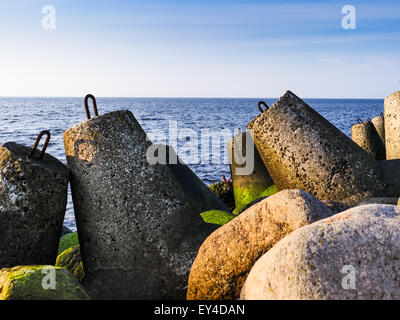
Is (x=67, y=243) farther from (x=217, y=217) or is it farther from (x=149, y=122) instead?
(x=149, y=122)

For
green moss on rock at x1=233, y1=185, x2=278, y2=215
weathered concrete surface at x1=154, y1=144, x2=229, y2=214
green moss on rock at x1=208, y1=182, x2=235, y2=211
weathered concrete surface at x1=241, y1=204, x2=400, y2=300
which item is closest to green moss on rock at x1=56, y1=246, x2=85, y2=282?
weathered concrete surface at x1=154, y1=144, x2=229, y2=214

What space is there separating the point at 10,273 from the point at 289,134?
3172 millimetres

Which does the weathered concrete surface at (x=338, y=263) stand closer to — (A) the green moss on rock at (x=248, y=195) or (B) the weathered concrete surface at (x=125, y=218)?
(B) the weathered concrete surface at (x=125, y=218)

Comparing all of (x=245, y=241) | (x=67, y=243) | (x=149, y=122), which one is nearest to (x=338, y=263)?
(x=245, y=241)

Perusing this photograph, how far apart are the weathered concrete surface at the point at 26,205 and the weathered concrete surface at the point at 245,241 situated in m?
1.52

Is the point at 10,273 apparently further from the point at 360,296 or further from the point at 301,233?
the point at 360,296

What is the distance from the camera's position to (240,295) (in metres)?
2.93

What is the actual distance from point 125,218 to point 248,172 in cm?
308

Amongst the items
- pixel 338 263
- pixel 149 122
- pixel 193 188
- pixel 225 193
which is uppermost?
Answer: pixel 338 263

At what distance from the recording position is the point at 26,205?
374 cm

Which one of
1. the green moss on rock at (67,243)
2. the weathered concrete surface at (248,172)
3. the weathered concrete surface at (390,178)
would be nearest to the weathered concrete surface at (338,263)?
the weathered concrete surface at (390,178)

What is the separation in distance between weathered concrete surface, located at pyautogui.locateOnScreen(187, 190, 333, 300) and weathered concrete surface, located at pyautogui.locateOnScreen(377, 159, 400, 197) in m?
2.09

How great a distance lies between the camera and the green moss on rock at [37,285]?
2.66 meters

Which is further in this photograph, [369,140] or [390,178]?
[369,140]
